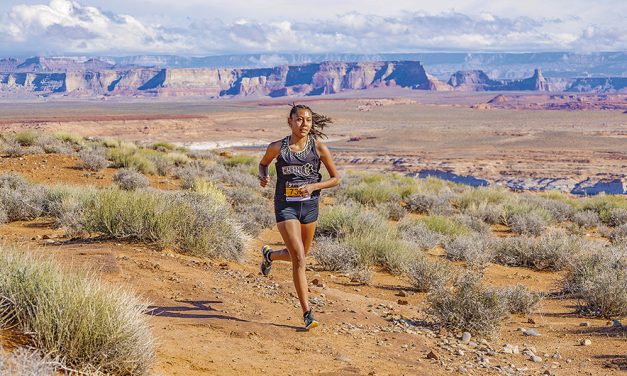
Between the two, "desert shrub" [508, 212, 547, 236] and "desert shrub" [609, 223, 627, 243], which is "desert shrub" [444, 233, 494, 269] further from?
"desert shrub" [609, 223, 627, 243]

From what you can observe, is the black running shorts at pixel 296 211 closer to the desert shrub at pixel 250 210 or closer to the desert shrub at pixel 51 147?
the desert shrub at pixel 250 210

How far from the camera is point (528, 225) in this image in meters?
13.2

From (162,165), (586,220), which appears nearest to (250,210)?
(162,165)

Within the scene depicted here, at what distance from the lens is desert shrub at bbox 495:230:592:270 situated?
9469mm

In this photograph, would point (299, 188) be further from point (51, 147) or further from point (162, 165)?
point (51, 147)

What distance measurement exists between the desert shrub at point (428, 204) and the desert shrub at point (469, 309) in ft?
29.6

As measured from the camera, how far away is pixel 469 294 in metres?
5.91

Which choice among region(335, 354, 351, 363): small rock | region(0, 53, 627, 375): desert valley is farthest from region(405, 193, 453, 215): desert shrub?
region(335, 354, 351, 363): small rock

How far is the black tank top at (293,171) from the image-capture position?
5216 mm

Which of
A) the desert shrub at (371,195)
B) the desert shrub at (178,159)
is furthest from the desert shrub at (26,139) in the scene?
the desert shrub at (371,195)

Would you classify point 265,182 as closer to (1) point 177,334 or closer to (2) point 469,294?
(1) point 177,334

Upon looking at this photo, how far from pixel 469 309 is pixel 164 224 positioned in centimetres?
391

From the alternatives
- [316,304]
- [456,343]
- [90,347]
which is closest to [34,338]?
[90,347]

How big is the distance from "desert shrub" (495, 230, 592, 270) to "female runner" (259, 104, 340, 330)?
5.42m
